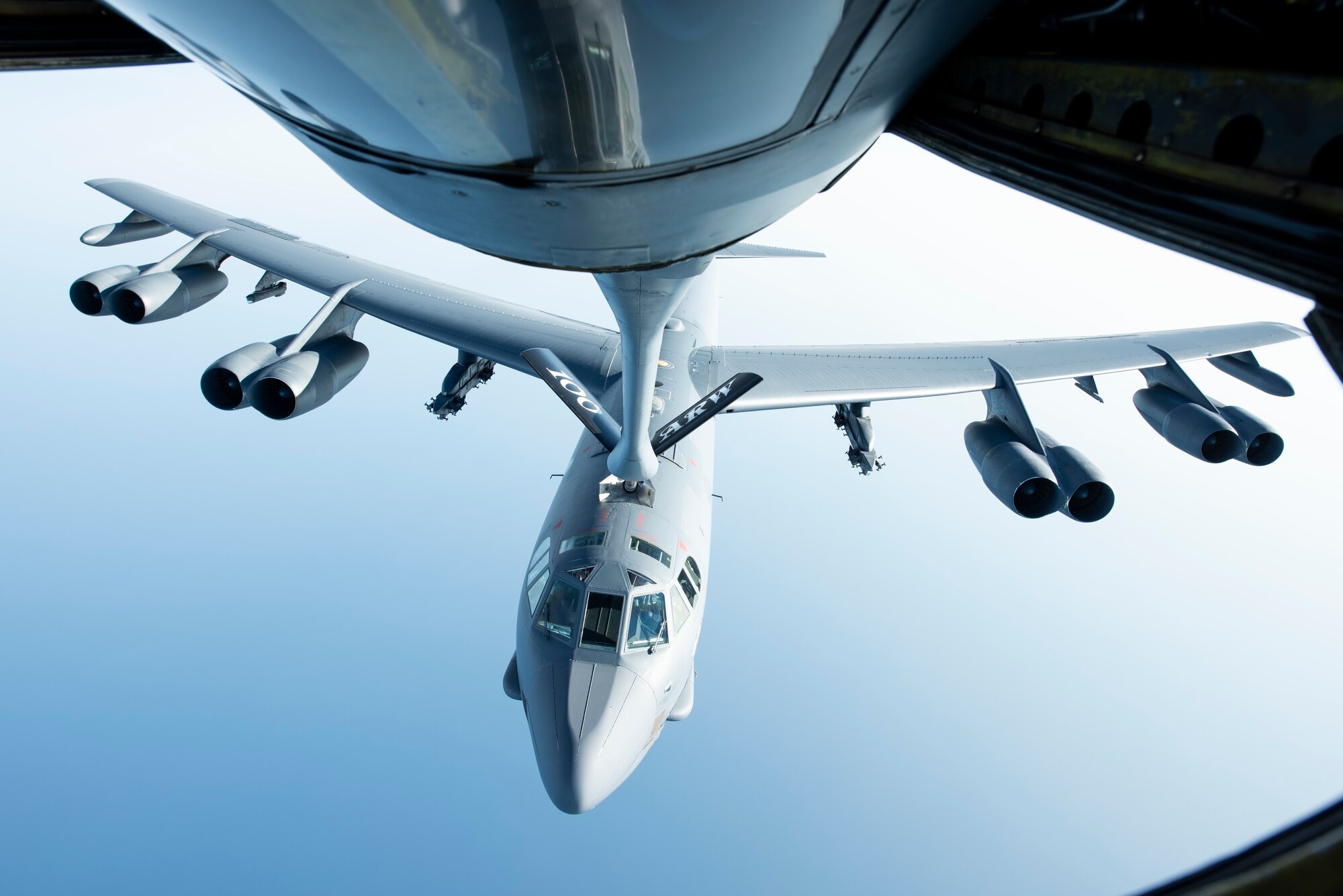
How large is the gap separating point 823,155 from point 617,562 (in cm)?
667

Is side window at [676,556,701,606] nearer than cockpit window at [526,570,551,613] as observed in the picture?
No

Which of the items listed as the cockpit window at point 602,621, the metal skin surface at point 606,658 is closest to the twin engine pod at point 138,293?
the metal skin surface at point 606,658

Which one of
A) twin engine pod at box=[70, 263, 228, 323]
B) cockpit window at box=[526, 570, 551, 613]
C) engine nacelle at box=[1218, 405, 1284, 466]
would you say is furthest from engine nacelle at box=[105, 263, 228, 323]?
engine nacelle at box=[1218, 405, 1284, 466]

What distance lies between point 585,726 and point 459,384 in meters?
10.3

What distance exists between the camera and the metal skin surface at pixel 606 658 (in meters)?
7.85

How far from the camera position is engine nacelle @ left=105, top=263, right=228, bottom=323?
12094mm

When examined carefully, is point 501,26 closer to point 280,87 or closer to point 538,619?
point 280,87

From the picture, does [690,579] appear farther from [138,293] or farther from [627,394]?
[138,293]

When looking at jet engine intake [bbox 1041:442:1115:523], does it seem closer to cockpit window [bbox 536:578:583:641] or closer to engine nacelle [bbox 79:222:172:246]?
cockpit window [bbox 536:578:583:641]

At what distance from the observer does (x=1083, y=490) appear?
10.5 metres

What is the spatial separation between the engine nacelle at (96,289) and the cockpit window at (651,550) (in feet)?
37.8

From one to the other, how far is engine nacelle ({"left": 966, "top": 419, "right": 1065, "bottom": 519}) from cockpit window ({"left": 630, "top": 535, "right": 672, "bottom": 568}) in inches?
225

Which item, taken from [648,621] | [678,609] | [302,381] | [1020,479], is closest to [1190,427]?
[1020,479]

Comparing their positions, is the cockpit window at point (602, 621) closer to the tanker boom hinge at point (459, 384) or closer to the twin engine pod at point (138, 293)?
the tanker boom hinge at point (459, 384)
